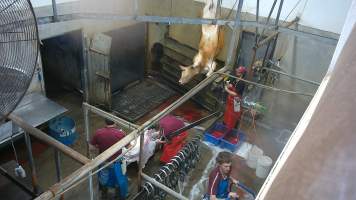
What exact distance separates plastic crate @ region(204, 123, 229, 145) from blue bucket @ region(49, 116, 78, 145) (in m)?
3.19

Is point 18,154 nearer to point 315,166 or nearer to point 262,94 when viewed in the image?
point 262,94

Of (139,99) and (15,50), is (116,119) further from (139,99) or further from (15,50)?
(139,99)

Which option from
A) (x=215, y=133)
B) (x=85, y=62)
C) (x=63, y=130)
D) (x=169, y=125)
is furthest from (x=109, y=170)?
(x=85, y=62)

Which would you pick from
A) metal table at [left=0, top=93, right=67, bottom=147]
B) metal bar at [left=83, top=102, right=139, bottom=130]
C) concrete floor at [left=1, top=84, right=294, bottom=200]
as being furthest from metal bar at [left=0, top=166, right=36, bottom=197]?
metal table at [left=0, top=93, right=67, bottom=147]

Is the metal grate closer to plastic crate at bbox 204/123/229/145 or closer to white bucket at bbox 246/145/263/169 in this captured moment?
plastic crate at bbox 204/123/229/145

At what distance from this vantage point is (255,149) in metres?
6.82

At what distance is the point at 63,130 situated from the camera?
7.15 metres

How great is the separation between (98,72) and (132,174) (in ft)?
10.2

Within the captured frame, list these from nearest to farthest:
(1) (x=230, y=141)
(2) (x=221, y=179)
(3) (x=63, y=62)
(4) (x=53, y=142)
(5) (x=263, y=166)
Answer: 1. (4) (x=53, y=142)
2. (2) (x=221, y=179)
3. (5) (x=263, y=166)
4. (1) (x=230, y=141)
5. (3) (x=63, y=62)

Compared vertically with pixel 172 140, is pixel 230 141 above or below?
below

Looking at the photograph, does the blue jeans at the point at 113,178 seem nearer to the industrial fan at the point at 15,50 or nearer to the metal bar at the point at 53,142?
the metal bar at the point at 53,142

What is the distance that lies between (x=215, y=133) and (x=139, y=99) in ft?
10.8

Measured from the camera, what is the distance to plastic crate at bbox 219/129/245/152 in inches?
274

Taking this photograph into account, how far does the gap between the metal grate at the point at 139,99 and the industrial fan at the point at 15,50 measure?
20.6 ft
